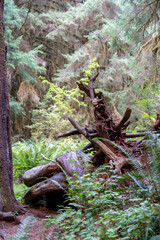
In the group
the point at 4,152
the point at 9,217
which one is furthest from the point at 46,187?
the point at 4,152

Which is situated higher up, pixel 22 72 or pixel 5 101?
pixel 22 72

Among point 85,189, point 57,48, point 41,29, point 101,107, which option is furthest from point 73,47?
point 85,189

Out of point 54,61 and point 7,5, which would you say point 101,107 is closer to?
point 7,5

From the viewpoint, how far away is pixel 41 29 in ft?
48.6

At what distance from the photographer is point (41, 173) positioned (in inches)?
158

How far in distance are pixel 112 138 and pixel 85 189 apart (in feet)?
5.32

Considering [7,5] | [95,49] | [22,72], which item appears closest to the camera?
[7,5]

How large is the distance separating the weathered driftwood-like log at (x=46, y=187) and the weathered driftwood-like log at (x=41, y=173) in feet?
0.61

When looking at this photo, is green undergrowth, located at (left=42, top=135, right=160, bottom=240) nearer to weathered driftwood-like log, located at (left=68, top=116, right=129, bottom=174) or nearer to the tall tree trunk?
weathered driftwood-like log, located at (left=68, top=116, right=129, bottom=174)

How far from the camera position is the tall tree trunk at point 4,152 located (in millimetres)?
2988

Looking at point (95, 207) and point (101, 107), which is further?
point (101, 107)

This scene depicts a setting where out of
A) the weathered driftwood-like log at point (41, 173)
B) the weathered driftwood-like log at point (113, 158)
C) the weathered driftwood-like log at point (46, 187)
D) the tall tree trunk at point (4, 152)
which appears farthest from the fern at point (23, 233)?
the weathered driftwood-like log at point (41, 173)

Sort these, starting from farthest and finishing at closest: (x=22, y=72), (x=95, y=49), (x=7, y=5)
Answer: (x=95, y=49) → (x=22, y=72) → (x=7, y=5)

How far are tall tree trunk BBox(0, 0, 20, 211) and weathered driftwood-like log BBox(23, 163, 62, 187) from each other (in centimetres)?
87
